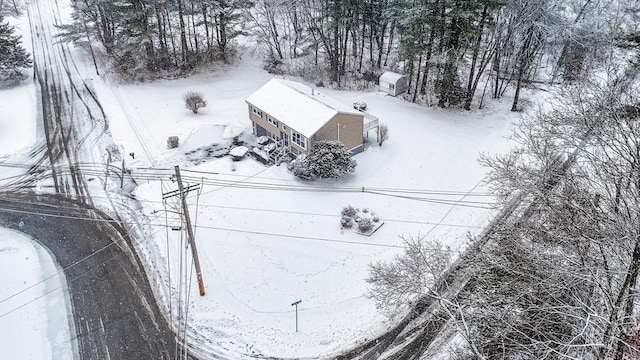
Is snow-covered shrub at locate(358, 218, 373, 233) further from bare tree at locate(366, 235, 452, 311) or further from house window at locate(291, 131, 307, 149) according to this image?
house window at locate(291, 131, 307, 149)

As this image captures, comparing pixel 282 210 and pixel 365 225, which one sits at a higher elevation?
pixel 365 225

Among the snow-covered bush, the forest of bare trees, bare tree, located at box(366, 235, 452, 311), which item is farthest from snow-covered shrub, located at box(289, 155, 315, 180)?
the forest of bare trees

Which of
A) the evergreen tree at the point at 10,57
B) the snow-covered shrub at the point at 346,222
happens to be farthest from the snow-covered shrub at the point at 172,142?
the evergreen tree at the point at 10,57

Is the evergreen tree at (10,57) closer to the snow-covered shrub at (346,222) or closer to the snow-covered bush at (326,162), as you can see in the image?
the snow-covered bush at (326,162)

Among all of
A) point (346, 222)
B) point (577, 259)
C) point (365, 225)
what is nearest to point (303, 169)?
point (346, 222)

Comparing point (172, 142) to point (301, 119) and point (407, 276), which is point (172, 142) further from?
point (407, 276)

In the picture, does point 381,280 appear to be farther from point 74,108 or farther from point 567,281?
point 74,108

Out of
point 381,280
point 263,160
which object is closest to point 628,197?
point 381,280
